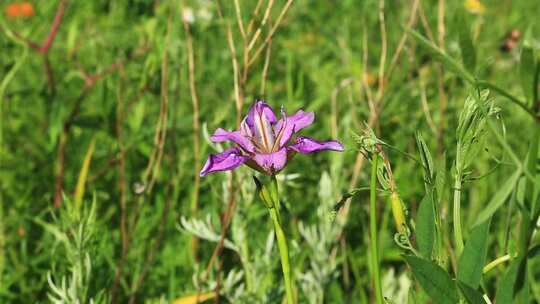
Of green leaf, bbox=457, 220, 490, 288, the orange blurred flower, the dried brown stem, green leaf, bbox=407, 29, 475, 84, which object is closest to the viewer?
green leaf, bbox=407, 29, 475, 84

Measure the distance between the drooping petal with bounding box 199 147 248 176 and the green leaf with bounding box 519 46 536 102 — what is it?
0.34 m

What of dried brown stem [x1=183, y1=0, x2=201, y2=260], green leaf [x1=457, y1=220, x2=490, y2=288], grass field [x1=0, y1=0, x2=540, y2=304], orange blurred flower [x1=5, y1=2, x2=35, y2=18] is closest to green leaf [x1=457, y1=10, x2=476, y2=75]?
grass field [x1=0, y1=0, x2=540, y2=304]

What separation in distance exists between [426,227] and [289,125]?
0.22m

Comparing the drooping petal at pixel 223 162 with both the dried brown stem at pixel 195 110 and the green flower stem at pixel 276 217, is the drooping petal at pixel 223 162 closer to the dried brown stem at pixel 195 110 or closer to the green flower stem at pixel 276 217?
the green flower stem at pixel 276 217

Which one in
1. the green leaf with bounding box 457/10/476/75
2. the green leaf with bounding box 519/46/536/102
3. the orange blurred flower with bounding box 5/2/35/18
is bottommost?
the green leaf with bounding box 519/46/536/102

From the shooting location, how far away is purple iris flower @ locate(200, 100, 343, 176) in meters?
0.94

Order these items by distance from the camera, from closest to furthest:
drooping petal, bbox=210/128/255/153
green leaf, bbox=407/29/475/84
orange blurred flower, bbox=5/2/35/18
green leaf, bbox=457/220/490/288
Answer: green leaf, bbox=407/29/475/84 < green leaf, bbox=457/220/490/288 < drooping petal, bbox=210/128/255/153 < orange blurred flower, bbox=5/2/35/18

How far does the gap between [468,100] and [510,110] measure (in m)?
1.73

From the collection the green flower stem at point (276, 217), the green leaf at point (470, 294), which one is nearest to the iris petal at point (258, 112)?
the green flower stem at point (276, 217)

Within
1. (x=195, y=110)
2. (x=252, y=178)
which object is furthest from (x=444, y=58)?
(x=195, y=110)

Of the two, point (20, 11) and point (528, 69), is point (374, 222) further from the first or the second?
point (20, 11)

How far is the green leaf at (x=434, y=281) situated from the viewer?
84cm

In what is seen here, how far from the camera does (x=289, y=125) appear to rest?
103cm

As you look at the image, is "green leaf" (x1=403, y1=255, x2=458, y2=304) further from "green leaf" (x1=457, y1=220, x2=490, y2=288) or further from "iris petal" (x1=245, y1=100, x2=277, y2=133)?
"iris petal" (x1=245, y1=100, x2=277, y2=133)
